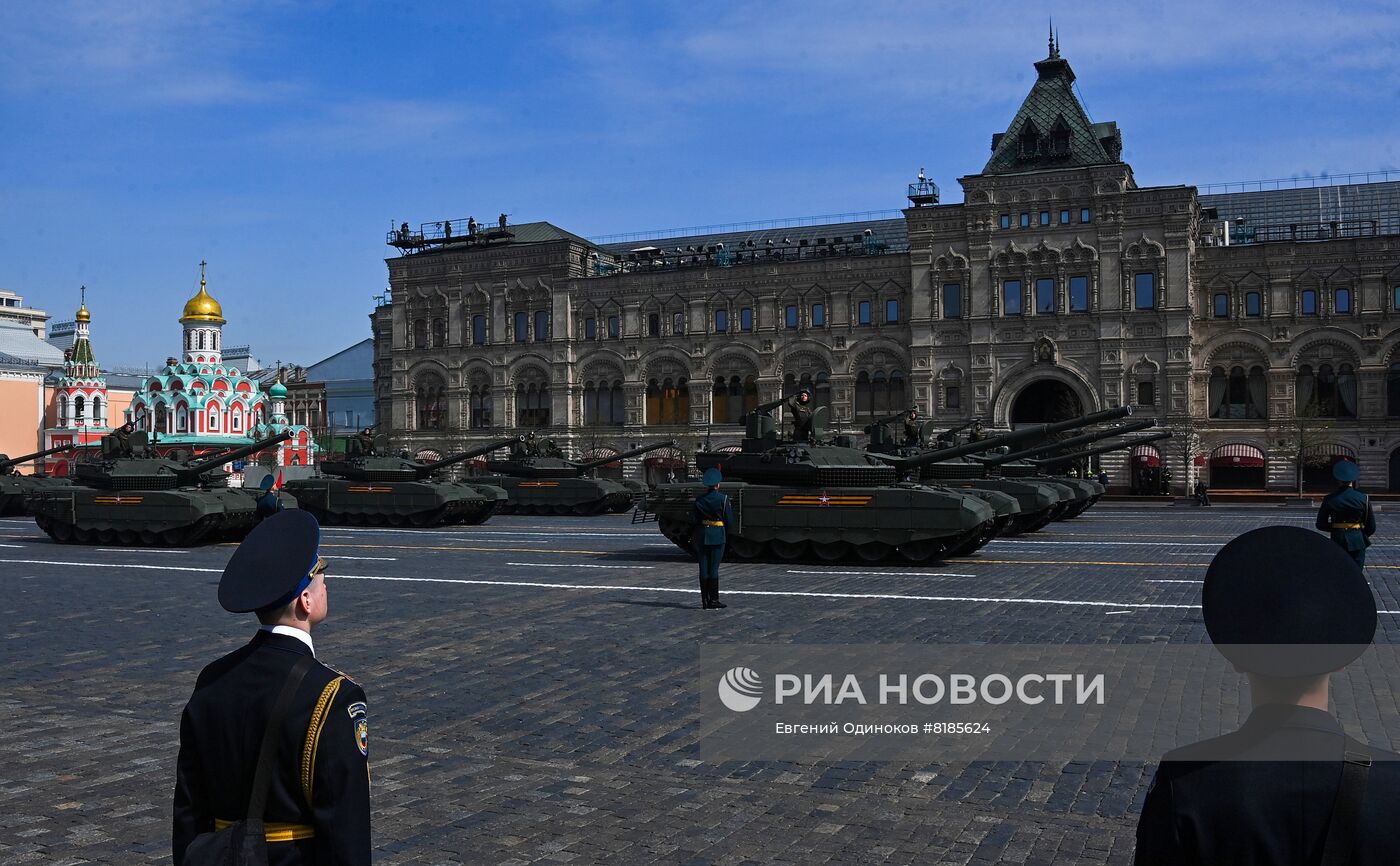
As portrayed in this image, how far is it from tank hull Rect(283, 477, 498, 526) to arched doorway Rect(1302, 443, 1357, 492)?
34260 mm

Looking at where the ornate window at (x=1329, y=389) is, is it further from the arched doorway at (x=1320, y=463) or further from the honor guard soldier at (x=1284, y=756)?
the honor guard soldier at (x=1284, y=756)

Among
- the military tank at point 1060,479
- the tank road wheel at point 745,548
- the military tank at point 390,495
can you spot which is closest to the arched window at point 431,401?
the military tank at point 390,495

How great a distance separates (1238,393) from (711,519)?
44.6 metres

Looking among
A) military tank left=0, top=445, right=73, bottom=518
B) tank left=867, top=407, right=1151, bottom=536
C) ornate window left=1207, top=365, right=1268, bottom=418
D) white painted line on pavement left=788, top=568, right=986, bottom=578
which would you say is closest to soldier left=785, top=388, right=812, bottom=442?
white painted line on pavement left=788, top=568, right=986, bottom=578

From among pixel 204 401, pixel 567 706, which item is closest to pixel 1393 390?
pixel 567 706

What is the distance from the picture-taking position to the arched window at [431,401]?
212 ft

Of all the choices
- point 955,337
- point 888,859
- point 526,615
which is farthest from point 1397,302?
point 888,859

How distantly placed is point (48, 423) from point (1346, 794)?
8938 centimetres

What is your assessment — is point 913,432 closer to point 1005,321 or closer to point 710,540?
point 710,540

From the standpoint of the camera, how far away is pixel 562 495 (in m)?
38.4

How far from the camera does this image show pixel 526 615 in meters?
Answer: 13.8

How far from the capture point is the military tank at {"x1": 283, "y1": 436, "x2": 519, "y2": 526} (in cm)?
3178

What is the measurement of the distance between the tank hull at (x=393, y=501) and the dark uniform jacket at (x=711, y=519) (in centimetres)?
1819

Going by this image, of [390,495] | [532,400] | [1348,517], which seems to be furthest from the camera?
[532,400]
